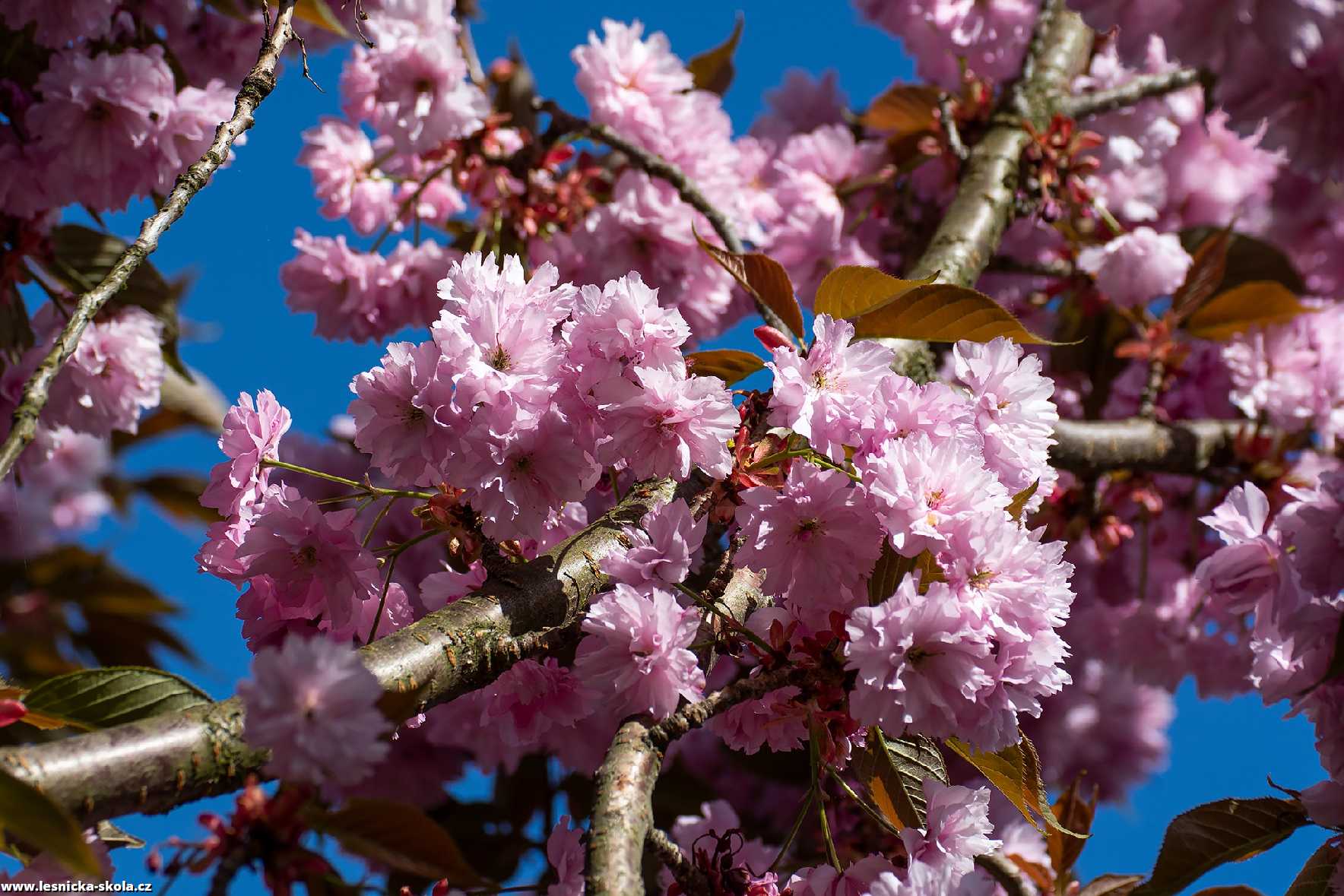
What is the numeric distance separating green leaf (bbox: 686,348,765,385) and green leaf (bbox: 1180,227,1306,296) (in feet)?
5.63

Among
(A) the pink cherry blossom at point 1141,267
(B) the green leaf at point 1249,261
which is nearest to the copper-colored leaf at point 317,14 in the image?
(A) the pink cherry blossom at point 1141,267

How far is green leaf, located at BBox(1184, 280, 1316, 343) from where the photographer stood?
227 centimetres

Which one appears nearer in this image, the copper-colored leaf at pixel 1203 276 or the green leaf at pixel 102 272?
the green leaf at pixel 102 272

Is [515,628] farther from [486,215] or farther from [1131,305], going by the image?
[1131,305]

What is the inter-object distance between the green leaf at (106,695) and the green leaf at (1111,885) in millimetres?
1113

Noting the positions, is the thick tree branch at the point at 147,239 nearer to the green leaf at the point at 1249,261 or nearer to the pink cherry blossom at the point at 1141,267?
the pink cherry blossom at the point at 1141,267

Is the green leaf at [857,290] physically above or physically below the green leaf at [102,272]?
below

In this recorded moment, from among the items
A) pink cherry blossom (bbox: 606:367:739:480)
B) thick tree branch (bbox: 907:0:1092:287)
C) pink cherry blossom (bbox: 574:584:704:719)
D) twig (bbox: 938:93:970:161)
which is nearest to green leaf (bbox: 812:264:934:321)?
pink cherry blossom (bbox: 606:367:739:480)

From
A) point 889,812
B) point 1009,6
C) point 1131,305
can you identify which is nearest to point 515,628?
point 889,812

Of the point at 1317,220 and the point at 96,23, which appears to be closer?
the point at 96,23

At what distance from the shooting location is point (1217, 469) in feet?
7.48

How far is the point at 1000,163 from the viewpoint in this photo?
6.99 feet

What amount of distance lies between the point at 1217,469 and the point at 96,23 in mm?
2230

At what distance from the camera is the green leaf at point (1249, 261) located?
255 centimetres
